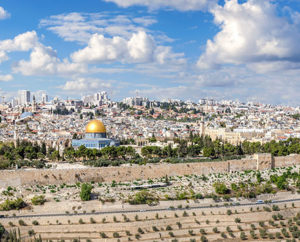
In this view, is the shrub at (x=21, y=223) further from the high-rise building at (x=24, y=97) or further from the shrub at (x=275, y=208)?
the high-rise building at (x=24, y=97)

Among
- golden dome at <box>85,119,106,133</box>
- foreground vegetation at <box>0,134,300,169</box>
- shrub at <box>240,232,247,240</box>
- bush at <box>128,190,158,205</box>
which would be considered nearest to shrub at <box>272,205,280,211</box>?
shrub at <box>240,232,247,240</box>

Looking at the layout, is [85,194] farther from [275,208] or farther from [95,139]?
[95,139]

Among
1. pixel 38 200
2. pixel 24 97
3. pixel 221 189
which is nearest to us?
pixel 38 200

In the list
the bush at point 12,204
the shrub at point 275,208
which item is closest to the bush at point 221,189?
the shrub at point 275,208

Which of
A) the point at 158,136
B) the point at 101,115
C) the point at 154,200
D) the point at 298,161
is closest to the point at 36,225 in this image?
the point at 154,200

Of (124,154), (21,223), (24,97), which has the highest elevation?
(24,97)

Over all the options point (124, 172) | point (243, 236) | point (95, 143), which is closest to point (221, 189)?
point (243, 236)

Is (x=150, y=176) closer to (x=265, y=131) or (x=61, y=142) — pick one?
(x=61, y=142)
